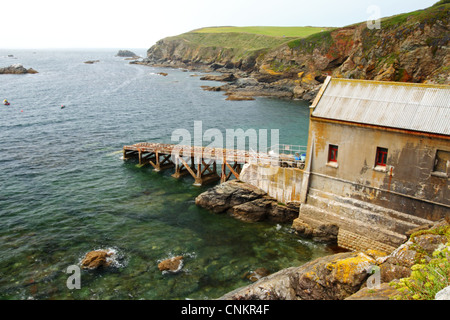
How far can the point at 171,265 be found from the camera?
22.5 metres

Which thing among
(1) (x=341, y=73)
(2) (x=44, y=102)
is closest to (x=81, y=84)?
(2) (x=44, y=102)

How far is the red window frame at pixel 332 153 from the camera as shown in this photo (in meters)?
25.1

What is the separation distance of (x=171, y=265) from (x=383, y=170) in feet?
51.7

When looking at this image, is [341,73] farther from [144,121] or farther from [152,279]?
[152,279]

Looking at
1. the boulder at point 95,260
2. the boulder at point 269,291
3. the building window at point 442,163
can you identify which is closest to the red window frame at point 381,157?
the building window at point 442,163

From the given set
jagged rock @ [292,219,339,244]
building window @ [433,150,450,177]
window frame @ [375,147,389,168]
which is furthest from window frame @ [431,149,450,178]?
jagged rock @ [292,219,339,244]

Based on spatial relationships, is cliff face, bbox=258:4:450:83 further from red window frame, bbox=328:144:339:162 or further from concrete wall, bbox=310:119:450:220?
concrete wall, bbox=310:119:450:220

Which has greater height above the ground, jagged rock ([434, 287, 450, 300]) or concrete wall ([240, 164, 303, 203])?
jagged rock ([434, 287, 450, 300])

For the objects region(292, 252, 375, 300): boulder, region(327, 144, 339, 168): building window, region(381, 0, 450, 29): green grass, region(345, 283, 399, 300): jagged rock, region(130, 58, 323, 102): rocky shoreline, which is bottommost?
region(292, 252, 375, 300): boulder

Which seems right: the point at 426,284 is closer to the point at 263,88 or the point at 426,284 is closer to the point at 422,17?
the point at 422,17

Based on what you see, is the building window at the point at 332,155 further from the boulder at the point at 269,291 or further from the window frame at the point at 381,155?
the boulder at the point at 269,291

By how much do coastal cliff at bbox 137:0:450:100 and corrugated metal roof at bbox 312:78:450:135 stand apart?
4335 centimetres

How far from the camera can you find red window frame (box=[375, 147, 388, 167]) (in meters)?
23.0

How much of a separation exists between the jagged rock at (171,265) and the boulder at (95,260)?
12.3ft
